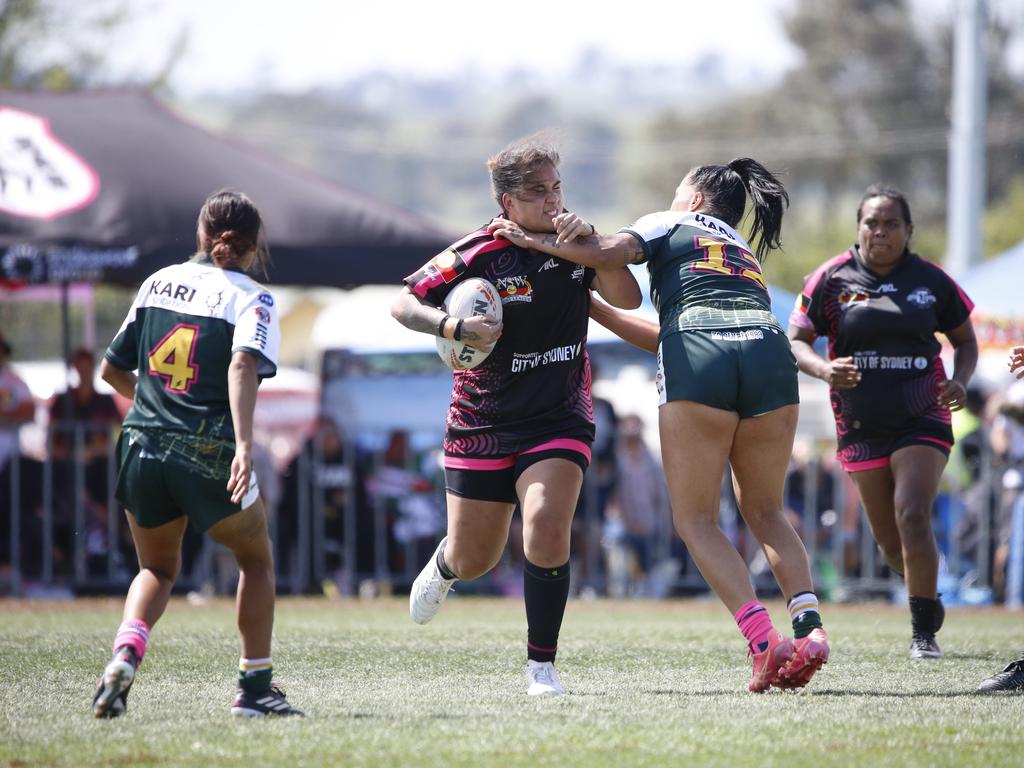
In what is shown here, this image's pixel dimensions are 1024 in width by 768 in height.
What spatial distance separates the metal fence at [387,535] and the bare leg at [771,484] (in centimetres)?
745

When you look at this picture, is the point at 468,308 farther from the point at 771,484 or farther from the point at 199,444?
the point at 771,484

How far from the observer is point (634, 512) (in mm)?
14148

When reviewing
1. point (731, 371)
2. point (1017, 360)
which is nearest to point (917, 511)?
point (1017, 360)

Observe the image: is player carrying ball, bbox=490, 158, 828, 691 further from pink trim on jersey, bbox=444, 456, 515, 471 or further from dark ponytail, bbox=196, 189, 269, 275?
dark ponytail, bbox=196, 189, 269, 275

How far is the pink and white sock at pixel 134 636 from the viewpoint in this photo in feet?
17.5

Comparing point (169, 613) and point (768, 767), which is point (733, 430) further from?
point (169, 613)

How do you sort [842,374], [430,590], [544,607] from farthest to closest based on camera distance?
[842,374] < [430,590] < [544,607]

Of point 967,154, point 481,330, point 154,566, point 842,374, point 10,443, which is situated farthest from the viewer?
point 967,154

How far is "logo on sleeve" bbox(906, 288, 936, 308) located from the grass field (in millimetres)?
1781

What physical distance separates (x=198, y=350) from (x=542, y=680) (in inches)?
74.8

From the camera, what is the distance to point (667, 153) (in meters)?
77.4

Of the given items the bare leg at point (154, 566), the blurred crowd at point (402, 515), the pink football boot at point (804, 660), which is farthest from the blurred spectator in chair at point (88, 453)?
the pink football boot at point (804, 660)

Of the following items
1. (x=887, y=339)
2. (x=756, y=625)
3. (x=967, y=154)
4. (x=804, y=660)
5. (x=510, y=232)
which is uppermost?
(x=967, y=154)

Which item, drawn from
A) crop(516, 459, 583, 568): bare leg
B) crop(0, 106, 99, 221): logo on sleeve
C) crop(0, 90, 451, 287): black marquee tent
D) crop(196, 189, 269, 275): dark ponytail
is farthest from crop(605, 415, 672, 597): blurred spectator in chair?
crop(196, 189, 269, 275): dark ponytail
